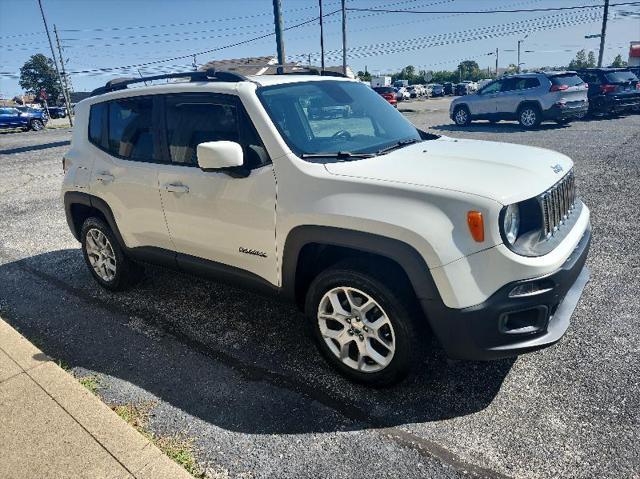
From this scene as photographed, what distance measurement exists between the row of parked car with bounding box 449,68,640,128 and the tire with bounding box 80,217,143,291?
544 inches

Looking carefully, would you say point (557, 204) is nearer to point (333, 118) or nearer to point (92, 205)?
point (333, 118)

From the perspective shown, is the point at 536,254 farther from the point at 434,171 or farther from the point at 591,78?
the point at 591,78

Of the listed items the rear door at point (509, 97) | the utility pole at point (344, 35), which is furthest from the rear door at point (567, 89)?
the utility pole at point (344, 35)

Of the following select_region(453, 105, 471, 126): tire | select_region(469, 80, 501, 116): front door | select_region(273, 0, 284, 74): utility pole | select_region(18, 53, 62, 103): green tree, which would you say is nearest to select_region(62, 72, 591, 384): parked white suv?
select_region(273, 0, 284, 74): utility pole

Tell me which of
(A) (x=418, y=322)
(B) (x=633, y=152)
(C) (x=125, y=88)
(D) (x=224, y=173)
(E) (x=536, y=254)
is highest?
(C) (x=125, y=88)

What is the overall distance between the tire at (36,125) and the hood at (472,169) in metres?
34.9

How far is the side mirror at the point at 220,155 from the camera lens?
2844 mm

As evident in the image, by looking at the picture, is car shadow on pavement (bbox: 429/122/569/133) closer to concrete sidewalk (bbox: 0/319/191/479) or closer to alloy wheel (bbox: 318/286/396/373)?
alloy wheel (bbox: 318/286/396/373)

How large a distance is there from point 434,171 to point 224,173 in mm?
1378

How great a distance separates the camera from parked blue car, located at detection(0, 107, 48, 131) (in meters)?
30.3

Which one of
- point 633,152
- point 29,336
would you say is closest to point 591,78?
point 633,152

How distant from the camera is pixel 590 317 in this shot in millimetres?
3578

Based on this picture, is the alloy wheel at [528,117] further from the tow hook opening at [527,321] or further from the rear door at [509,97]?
the tow hook opening at [527,321]

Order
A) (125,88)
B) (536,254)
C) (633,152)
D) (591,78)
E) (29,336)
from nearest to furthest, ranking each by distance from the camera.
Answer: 1. (536,254)
2. (29,336)
3. (125,88)
4. (633,152)
5. (591,78)
